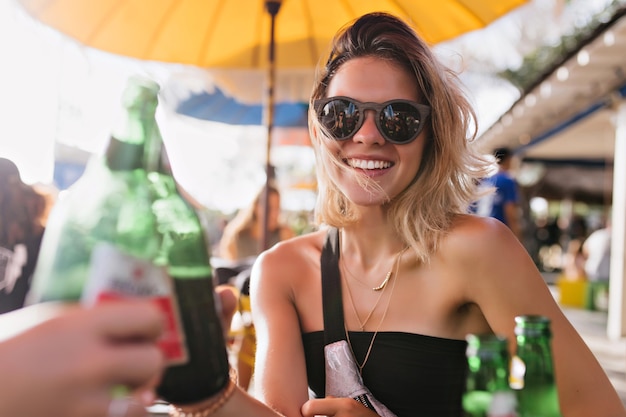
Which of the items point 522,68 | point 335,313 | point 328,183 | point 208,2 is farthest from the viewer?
point 522,68

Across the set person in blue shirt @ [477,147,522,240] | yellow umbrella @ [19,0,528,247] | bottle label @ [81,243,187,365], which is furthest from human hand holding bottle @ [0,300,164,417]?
person in blue shirt @ [477,147,522,240]

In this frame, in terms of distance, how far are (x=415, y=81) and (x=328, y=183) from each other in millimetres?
408

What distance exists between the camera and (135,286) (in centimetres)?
66

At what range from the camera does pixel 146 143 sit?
0.81 meters

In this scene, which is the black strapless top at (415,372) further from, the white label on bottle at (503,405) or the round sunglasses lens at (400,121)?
the white label on bottle at (503,405)

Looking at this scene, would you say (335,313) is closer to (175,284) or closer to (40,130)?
(175,284)

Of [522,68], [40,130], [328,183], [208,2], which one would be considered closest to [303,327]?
[328,183]

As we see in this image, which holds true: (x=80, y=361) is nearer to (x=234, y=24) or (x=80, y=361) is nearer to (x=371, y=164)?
(x=371, y=164)

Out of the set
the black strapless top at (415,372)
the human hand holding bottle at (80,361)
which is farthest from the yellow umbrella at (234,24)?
the human hand holding bottle at (80,361)

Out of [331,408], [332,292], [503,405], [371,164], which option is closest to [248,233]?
[332,292]

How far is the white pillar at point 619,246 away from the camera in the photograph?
28.8ft

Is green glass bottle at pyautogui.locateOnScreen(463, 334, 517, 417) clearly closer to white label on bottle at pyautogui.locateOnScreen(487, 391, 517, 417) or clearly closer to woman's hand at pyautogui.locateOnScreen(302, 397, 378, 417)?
white label on bottle at pyautogui.locateOnScreen(487, 391, 517, 417)

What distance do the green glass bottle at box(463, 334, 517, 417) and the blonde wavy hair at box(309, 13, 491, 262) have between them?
92cm

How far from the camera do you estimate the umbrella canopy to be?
3.10 metres
